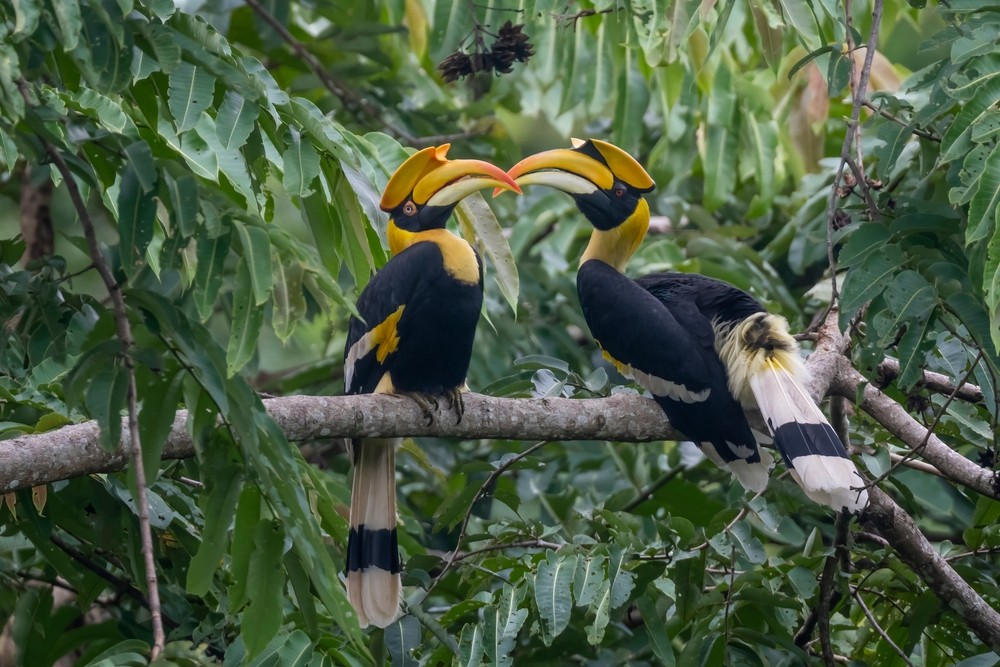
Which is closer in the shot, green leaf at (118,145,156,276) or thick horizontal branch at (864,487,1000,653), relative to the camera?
green leaf at (118,145,156,276)

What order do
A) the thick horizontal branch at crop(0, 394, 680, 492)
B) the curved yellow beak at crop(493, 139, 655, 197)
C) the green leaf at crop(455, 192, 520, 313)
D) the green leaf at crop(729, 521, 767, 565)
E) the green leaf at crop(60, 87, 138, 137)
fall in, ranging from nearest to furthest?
the thick horizontal branch at crop(0, 394, 680, 492) → the green leaf at crop(60, 87, 138, 137) → the green leaf at crop(729, 521, 767, 565) → the green leaf at crop(455, 192, 520, 313) → the curved yellow beak at crop(493, 139, 655, 197)

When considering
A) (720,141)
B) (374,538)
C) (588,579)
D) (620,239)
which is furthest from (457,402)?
(720,141)

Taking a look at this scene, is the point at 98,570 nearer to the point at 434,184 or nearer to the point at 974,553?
the point at 434,184

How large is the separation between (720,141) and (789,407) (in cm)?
230

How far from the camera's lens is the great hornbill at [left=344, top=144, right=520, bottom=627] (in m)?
3.46

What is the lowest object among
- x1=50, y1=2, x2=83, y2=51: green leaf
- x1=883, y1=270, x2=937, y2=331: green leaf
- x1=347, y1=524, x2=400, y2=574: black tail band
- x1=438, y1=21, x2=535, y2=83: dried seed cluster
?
x1=347, y1=524, x2=400, y2=574: black tail band

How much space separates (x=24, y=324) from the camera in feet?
9.55

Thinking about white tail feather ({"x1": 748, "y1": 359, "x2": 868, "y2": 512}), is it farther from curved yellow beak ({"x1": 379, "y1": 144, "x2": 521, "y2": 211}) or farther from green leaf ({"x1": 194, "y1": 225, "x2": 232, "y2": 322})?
green leaf ({"x1": 194, "y1": 225, "x2": 232, "y2": 322})

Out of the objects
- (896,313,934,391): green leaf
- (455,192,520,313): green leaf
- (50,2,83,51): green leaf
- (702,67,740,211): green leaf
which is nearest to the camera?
(50,2,83,51): green leaf

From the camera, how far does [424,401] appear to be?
11.1ft

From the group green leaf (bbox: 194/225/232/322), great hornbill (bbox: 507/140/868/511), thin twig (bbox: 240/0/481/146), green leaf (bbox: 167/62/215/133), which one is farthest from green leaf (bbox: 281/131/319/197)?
thin twig (bbox: 240/0/481/146)

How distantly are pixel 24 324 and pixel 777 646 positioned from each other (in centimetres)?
211

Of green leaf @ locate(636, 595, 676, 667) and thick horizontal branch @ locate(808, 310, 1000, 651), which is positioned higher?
thick horizontal branch @ locate(808, 310, 1000, 651)

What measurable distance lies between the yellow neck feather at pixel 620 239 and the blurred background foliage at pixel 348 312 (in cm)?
54
